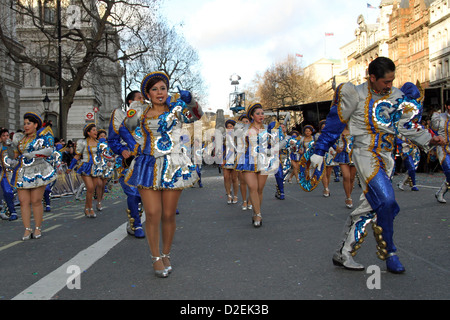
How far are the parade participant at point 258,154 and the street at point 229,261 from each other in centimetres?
64

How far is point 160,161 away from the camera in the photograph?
4.99 metres

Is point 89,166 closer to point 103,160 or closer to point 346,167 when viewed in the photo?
point 103,160

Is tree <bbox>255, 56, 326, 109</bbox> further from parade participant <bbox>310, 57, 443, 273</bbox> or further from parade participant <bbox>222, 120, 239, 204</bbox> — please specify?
parade participant <bbox>310, 57, 443, 273</bbox>

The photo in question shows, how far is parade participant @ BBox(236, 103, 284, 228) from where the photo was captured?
27.6ft

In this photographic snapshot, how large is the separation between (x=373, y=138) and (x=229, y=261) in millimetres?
2017

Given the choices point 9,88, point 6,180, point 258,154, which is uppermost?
point 9,88

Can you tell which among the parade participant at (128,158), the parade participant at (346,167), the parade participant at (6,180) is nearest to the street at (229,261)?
the parade participant at (128,158)

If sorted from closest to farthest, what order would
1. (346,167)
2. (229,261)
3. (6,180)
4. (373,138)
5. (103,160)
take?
(373,138) → (229,261) → (346,167) → (6,180) → (103,160)

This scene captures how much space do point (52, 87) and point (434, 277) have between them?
5164cm

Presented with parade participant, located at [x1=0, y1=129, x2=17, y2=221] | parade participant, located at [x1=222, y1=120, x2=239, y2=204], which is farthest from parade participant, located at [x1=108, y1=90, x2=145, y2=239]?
parade participant, located at [x1=222, y1=120, x2=239, y2=204]

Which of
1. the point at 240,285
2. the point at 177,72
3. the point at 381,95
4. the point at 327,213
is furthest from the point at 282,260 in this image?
the point at 177,72

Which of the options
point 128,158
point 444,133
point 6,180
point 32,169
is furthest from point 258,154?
point 6,180

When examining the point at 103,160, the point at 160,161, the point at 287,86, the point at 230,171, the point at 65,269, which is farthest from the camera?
the point at 287,86
